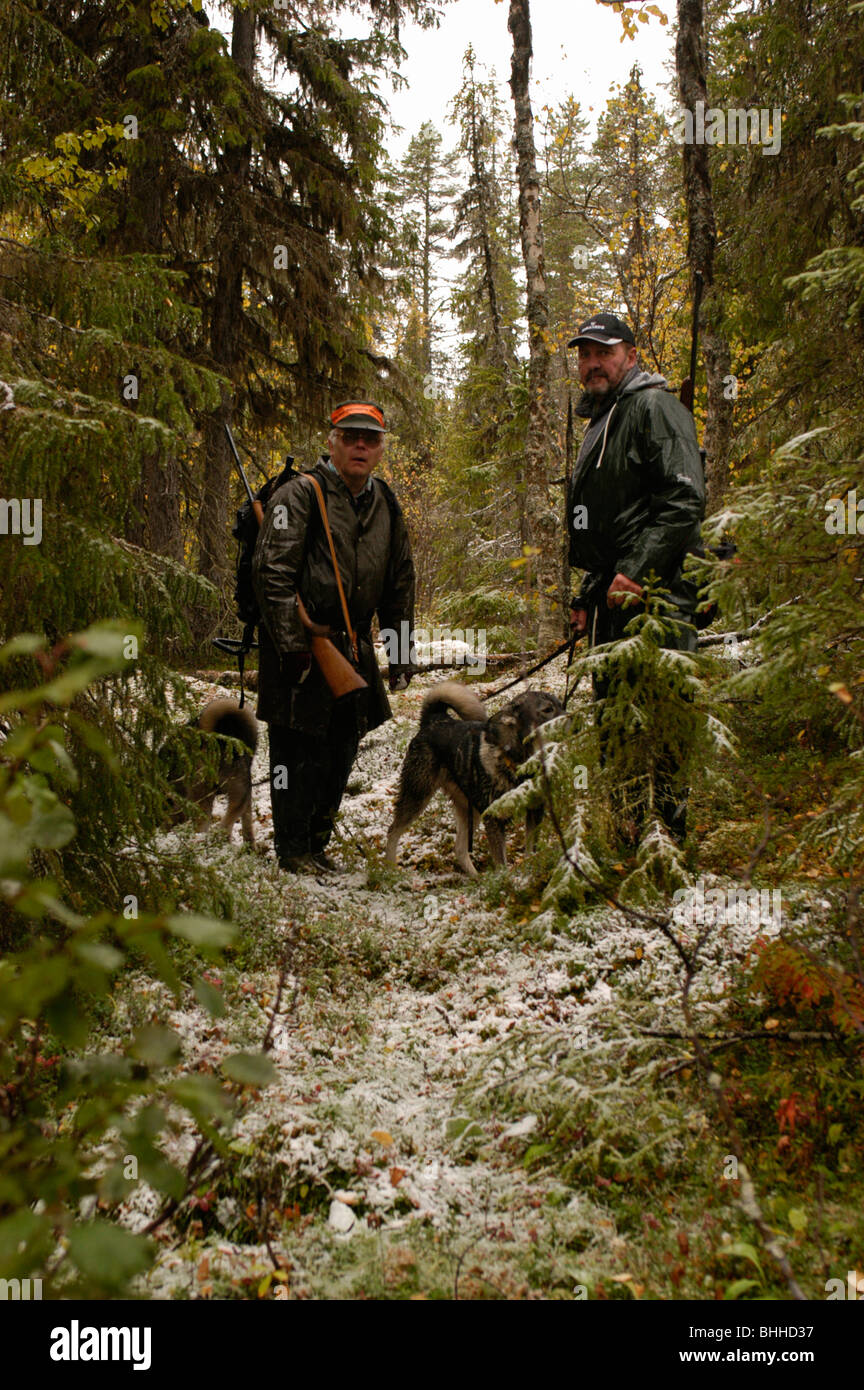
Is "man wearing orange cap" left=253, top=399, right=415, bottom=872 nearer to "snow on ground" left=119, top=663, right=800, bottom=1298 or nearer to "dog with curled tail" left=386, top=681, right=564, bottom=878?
"dog with curled tail" left=386, top=681, right=564, bottom=878

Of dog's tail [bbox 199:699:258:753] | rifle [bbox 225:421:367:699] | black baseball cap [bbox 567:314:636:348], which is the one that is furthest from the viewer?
dog's tail [bbox 199:699:258:753]

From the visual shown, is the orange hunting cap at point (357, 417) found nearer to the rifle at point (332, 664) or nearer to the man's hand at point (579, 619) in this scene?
the rifle at point (332, 664)

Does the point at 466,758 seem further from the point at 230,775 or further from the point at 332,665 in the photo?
the point at 230,775

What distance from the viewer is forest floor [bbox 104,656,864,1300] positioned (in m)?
2.36

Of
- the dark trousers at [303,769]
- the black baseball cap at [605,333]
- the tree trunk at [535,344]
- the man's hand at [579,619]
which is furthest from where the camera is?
the tree trunk at [535,344]

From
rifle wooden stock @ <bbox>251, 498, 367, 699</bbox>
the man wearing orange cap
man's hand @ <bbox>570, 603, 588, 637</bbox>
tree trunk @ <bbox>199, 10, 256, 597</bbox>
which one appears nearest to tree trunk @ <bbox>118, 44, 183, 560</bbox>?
tree trunk @ <bbox>199, 10, 256, 597</bbox>

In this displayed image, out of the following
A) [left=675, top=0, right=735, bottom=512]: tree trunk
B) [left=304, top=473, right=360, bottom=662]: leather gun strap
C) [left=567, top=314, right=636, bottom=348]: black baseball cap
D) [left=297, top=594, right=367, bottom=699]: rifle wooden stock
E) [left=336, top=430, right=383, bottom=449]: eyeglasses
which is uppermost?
[left=675, top=0, right=735, bottom=512]: tree trunk

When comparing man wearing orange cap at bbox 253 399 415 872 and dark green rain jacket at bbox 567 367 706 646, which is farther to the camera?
A: man wearing orange cap at bbox 253 399 415 872

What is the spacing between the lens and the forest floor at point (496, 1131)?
92.9 inches

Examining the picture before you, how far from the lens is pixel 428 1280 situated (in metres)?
2.38

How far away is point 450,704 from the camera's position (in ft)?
22.6

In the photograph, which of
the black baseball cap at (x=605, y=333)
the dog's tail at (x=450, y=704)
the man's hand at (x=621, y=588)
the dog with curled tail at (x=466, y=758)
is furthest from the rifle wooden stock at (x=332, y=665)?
the black baseball cap at (x=605, y=333)

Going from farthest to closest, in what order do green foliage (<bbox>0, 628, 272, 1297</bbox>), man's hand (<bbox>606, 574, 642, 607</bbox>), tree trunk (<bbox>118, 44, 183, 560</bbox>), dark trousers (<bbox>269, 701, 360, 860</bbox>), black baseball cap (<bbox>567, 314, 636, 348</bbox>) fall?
1. tree trunk (<bbox>118, 44, 183, 560</bbox>)
2. dark trousers (<bbox>269, 701, 360, 860</bbox>)
3. black baseball cap (<bbox>567, 314, 636, 348</bbox>)
4. man's hand (<bbox>606, 574, 642, 607</bbox>)
5. green foliage (<bbox>0, 628, 272, 1297</bbox>)

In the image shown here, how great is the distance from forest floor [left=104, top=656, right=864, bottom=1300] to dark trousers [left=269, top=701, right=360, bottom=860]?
4.49 feet
